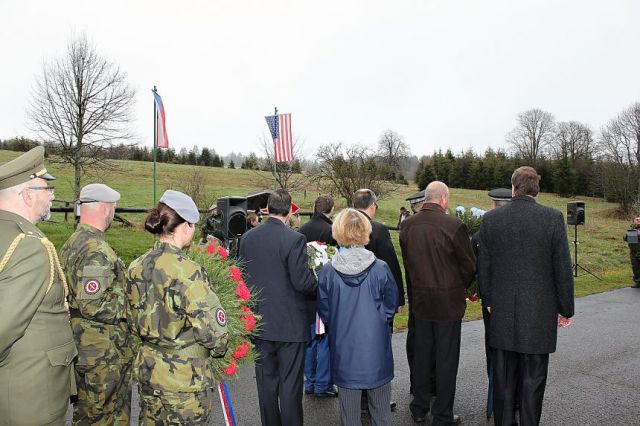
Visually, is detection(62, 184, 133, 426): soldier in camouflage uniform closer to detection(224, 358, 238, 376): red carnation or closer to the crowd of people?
the crowd of people

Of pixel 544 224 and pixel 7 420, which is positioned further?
pixel 544 224

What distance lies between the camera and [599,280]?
15000 millimetres

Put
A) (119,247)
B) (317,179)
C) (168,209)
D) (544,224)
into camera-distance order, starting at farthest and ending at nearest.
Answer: (317,179) < (119,247) < (544,224) < (168,209)

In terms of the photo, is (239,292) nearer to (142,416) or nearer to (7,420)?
(142,416)

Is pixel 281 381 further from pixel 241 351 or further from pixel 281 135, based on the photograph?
pixel 281 135

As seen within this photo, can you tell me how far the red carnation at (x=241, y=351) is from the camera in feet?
11.4

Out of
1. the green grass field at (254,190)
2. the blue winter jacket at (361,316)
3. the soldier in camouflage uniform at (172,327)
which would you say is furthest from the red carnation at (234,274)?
the green grass field at (254,190)

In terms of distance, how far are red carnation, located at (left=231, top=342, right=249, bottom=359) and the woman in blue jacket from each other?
0.86 m

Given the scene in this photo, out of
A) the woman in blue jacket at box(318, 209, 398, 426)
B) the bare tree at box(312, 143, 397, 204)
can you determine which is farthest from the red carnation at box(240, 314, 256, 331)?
the bare tree at box(312, 143, 397, 204)

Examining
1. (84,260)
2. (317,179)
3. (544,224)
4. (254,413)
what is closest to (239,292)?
(84,260)

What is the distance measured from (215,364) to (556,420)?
3519 mm

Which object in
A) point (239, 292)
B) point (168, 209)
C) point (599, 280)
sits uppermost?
point (168, 209)

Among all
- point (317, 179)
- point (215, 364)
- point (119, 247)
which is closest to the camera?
point (215, 364)

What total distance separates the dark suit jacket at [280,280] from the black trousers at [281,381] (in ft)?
0.41
